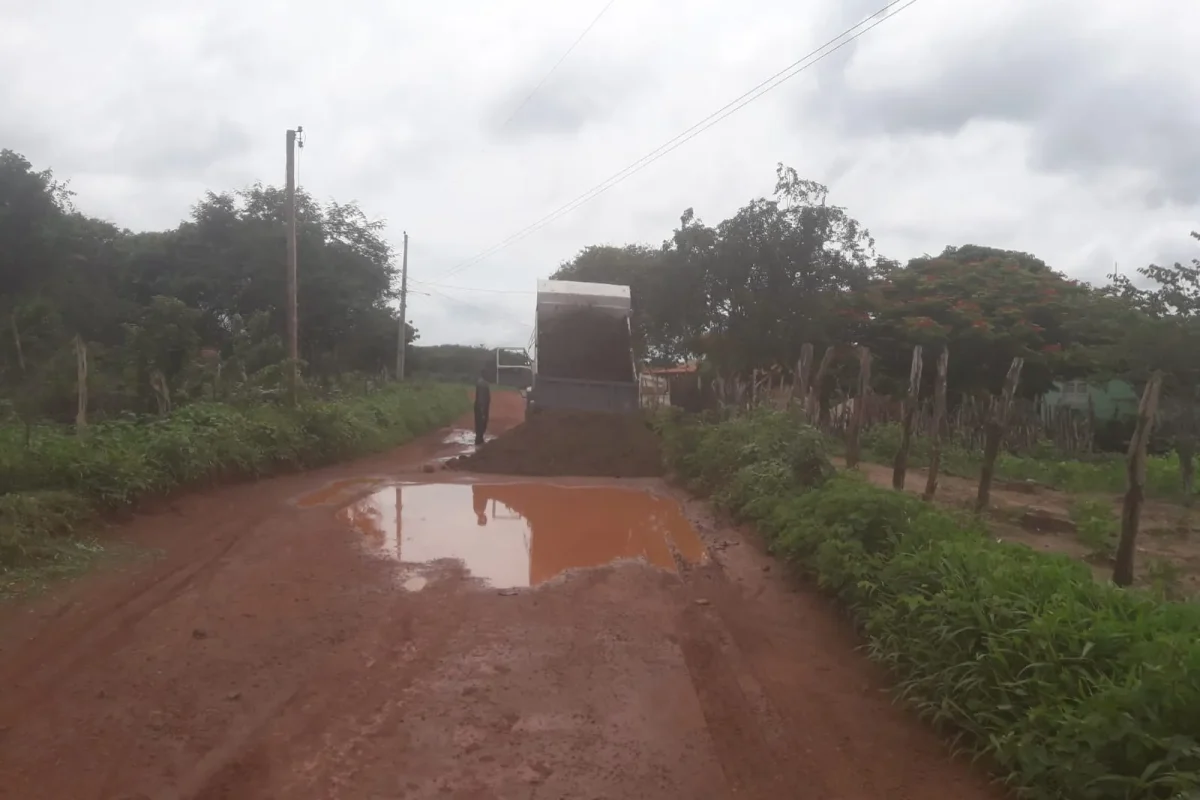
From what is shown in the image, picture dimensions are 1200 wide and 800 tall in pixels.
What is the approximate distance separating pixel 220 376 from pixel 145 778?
42.1 ft

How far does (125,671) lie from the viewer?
207 inches

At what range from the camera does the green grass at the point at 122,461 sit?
7.63 meters

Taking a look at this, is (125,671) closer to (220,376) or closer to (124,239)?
(220,376)

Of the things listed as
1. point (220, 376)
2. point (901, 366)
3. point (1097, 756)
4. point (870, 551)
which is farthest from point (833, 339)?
point (1097, 756)

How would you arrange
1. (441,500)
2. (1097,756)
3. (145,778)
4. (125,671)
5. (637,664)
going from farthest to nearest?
1. (441,500)
2. (637,664)
3. (125,671)
4. (145,778)
5. (1097,756)

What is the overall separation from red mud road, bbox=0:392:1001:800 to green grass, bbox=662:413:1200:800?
270 mm

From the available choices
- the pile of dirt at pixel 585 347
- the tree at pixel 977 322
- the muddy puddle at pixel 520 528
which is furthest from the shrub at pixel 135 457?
the tree at pixel 977 322

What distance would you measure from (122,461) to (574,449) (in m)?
7.88

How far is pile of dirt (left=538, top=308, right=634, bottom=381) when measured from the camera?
19188 millimetres

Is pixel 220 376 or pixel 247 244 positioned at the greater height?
pixel 247 244

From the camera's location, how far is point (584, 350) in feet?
63.9

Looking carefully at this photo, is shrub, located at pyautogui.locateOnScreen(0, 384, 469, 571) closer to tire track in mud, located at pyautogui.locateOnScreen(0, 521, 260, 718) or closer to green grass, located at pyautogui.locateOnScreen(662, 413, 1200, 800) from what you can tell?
tire track in mud, located at pyautogui.locateOnScreen(0, 521, 260, 718)

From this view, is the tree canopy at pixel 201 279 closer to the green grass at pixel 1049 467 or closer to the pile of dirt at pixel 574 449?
the pile of dirt at pixel 574 449

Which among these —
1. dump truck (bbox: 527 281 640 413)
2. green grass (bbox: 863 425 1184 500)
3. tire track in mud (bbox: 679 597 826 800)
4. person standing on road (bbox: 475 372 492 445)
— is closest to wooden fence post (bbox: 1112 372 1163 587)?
tire track in mud (bbox: 679 597 826 800)
